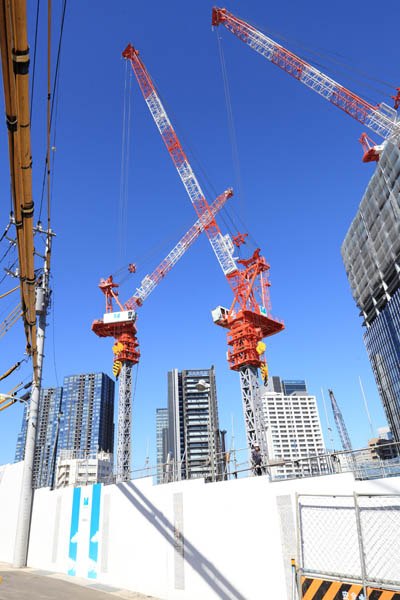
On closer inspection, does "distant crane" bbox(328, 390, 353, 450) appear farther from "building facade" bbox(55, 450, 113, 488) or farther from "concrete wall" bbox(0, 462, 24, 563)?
"concrete wall" bbox(0, 462, 24, 563)

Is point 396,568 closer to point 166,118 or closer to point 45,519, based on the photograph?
point 45,519

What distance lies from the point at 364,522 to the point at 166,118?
6835 centimetres

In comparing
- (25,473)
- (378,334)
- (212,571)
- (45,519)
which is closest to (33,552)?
(45,519)

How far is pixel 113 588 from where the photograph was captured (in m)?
17.3

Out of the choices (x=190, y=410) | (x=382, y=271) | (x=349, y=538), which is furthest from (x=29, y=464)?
(x=190, y=410)

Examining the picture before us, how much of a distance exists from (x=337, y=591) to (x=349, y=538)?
11.4 feet

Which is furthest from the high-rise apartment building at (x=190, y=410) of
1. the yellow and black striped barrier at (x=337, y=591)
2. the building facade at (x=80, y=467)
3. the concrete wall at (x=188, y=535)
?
the yellow and black striped barrier at (x=337, y=591)

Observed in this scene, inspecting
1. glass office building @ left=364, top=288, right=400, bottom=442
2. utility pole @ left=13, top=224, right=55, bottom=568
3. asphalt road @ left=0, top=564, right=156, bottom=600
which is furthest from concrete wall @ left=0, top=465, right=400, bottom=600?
glass office building @ left=364, top=288, right=400, bottom=442

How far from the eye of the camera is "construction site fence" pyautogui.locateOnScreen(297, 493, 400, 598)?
8633 mm

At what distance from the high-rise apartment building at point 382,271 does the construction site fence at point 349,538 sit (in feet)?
292

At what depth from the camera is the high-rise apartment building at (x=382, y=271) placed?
288ft

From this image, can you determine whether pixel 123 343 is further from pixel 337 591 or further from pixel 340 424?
pixel 340 424

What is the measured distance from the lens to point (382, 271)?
98.2 meters

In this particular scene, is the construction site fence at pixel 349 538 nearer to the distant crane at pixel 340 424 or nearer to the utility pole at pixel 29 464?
the utility pole at pixel 29 464
